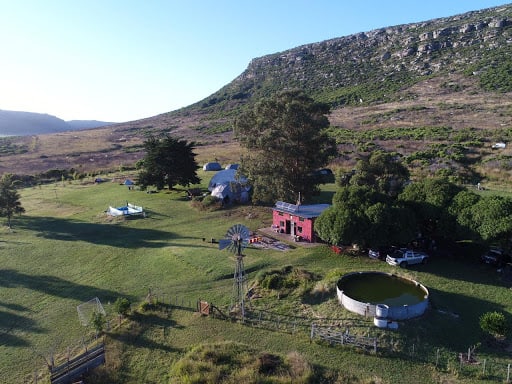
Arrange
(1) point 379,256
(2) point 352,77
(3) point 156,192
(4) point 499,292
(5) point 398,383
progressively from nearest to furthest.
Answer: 1. (5) point 398,383
2. (4) point 499,292
3. (1) point 379,256
4. (3) point 156,192
5. (2) point 352,77

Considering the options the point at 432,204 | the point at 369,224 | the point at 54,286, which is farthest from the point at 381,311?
the point at 54,286

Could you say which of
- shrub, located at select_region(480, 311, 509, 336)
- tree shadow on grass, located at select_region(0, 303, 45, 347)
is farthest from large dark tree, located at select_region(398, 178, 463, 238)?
tree shadow on grass, located at select_region(0, 303, 45, 347)

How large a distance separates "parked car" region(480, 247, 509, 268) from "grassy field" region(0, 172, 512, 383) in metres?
1.25

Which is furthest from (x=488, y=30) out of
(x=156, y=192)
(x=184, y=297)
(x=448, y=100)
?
(x=184, y=297)

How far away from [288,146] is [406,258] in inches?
747

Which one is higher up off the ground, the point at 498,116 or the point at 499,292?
the point at 498,116

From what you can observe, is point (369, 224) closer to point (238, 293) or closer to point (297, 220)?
point (297, 220)

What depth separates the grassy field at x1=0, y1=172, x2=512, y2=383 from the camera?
21406mm

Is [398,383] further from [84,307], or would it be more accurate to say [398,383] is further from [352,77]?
[352,77]

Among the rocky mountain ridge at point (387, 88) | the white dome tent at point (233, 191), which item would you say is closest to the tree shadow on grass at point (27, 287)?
Result: the white dome tent at point (233, 191)

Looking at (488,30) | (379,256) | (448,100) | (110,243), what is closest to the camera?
(379,256)

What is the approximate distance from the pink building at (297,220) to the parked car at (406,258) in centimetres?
854

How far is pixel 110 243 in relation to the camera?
4200 cm

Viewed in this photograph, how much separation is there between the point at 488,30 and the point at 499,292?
474ft
